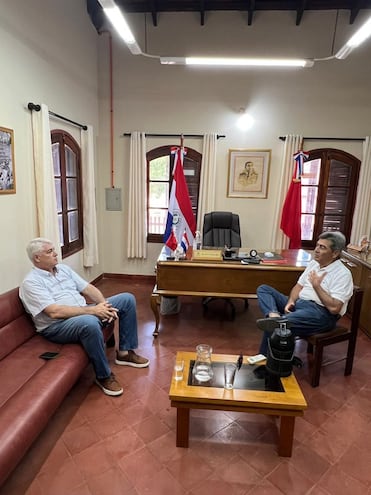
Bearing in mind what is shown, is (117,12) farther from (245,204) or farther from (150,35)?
(245,204)

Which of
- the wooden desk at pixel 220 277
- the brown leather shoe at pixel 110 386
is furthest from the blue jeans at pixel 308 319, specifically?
the brown leather shoe at pixel 110 386

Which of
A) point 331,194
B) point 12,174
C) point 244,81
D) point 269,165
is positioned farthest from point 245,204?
point 12,174

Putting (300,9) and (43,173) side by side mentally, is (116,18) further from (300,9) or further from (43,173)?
(300,9)

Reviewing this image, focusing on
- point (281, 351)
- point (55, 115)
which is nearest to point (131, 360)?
point (281, 351)

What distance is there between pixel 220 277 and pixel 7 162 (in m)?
2.18

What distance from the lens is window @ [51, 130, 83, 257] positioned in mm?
3685

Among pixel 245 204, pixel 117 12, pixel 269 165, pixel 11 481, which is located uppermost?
pixel 117 12

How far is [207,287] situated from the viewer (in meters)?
3.17

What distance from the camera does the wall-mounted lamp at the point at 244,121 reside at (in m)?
4.62

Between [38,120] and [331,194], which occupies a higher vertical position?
[38,120]

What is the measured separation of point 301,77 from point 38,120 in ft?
11.8

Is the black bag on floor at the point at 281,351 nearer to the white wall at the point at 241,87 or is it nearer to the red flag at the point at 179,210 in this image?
the red flag at the point at 179,210

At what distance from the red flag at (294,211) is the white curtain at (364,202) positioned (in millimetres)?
839

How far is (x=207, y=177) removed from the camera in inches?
185
